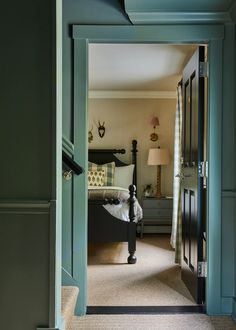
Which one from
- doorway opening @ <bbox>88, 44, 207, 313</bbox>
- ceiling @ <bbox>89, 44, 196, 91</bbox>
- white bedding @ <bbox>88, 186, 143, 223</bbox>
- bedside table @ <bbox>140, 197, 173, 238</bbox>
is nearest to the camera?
doorway opening @ <bbox>88, 44, 207, 313</bbox>

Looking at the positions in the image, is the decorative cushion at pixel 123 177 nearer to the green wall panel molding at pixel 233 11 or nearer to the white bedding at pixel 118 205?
the white bedding at pixel 118 205

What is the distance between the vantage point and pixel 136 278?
3465mm

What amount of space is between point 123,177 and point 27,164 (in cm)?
439

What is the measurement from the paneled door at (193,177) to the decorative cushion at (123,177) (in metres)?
2.66

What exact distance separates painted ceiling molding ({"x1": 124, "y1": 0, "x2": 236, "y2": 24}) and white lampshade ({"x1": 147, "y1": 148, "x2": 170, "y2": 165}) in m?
3.43

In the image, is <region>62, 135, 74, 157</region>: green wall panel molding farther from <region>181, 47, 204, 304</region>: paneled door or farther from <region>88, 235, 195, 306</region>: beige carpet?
<region>88, 235, 195, 306</region>: beige carpet

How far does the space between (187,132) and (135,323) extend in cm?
172

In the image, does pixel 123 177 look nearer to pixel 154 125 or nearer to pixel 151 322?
pixel 154 125

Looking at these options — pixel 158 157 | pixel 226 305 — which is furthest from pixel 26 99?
pixel 158 157

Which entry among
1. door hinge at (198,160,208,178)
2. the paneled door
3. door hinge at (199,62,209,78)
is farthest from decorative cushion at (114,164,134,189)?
door hinge at (199,62,209,78)

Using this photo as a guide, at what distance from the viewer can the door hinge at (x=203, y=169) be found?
104 inches

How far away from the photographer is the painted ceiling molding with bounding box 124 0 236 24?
2.45 meters

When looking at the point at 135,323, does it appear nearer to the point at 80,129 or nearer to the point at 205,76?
the point at 80,129

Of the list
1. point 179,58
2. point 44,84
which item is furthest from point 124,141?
point 44,84
